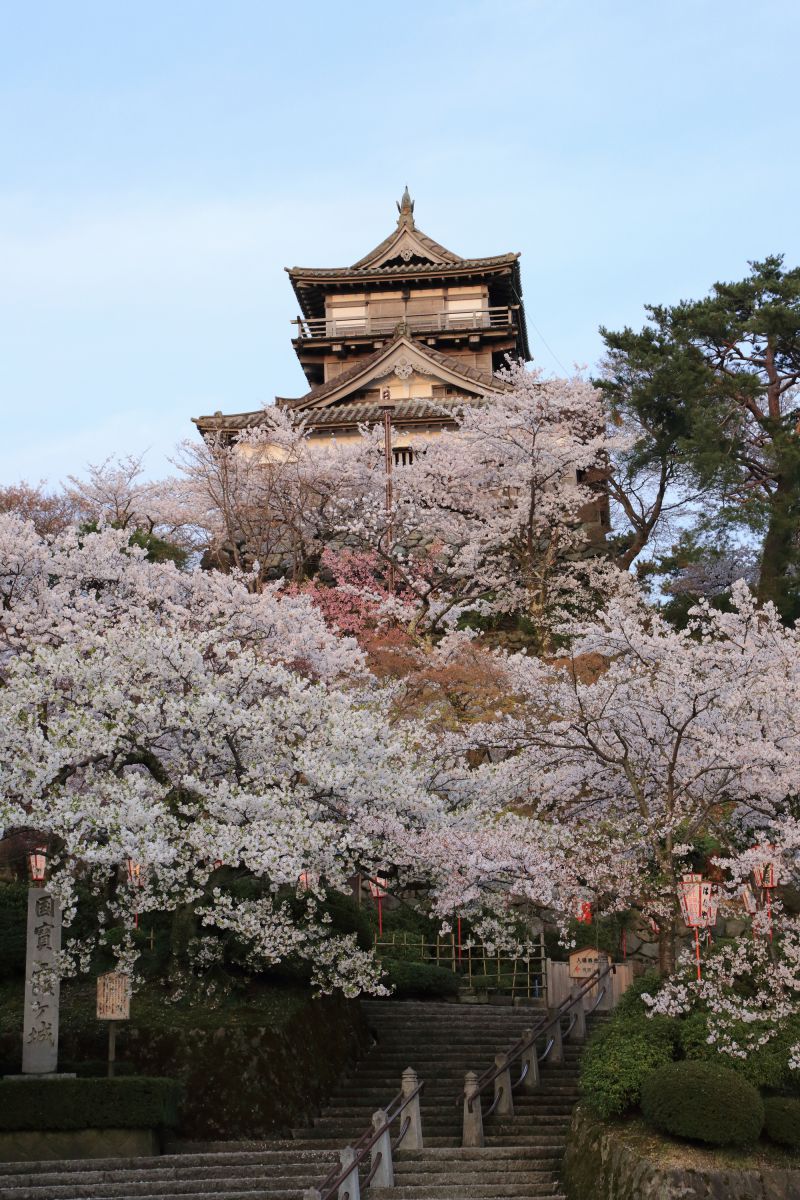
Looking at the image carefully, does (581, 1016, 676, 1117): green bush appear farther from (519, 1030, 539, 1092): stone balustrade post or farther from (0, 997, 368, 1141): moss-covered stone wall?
(0, 997, 368, 1141): moss-covered stone wall

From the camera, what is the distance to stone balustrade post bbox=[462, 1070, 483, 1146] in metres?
17.2

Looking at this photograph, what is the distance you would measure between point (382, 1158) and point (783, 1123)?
4744mm

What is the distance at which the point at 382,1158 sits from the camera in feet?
50.9

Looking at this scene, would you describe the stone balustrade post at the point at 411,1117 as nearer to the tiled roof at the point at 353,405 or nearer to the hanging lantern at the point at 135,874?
the hanging lantern at the point at 135,874

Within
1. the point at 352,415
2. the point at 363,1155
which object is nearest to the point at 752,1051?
the point at 363,1155

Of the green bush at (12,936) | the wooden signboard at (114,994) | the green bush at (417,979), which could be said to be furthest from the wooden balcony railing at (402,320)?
the wooden signboard at (114,994)

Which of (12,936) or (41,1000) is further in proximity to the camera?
(12,936)

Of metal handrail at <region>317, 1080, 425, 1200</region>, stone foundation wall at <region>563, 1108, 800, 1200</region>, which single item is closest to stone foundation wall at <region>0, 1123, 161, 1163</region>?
metal handrail at <region>317, 1080, 425, 1200</region>

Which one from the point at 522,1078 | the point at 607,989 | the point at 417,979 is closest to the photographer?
the point at 522,1078

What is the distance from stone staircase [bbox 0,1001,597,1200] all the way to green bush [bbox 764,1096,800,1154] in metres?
2.64

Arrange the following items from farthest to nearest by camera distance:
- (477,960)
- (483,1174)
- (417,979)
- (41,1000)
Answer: (477,960)
(417,979)
(41,1000)
(483,1174)

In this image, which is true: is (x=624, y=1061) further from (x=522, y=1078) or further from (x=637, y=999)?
(x=522, y=1078)

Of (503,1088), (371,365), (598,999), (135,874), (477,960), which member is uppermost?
(371,365)

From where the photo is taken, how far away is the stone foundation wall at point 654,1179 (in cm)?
1370
